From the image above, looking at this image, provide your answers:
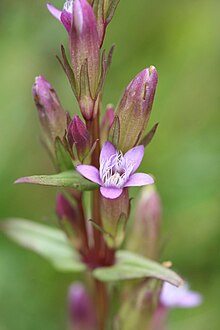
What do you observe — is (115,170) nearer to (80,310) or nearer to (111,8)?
(111,8)

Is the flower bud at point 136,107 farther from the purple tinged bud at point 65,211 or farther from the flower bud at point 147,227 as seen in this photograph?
the flower bud at point 147,227

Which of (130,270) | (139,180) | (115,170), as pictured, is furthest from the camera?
(130,270)

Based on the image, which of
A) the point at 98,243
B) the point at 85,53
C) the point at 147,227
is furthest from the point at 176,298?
the point at 85,53

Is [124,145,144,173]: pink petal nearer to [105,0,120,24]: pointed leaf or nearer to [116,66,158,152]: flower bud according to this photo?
[116,66,158,152]: flower bud

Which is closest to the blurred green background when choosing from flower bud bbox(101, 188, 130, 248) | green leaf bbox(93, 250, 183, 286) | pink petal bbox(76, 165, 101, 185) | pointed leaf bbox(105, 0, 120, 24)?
green leaf bbox(93, 250, 183, 286)

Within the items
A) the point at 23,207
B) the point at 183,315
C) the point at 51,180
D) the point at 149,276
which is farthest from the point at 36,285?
the point at 51,180

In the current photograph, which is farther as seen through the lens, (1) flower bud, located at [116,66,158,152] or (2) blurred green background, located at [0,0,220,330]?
(2) blurred green background, located at [0,0,220,330]
